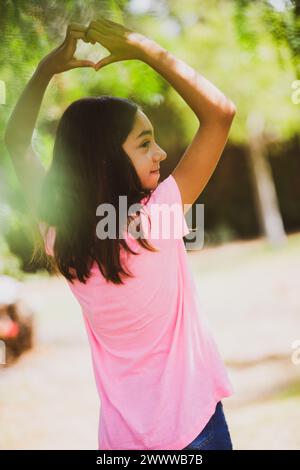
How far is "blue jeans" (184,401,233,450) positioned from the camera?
4.04 feet

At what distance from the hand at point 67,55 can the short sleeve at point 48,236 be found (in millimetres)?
333

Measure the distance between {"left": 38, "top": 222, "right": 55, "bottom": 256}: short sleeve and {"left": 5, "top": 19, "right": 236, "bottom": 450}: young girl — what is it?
0.07 metres

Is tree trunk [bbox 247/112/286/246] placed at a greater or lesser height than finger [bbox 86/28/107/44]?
greater

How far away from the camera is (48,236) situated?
1.39m

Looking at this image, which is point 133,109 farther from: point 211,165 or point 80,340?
point 80,340

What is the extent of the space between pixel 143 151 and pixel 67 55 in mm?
252

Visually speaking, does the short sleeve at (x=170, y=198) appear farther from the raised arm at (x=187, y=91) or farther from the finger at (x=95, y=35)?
the finger at (x=95, y=35)

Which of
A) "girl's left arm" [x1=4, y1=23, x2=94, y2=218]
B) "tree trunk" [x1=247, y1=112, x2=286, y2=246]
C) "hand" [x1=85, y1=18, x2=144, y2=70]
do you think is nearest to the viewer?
"hand" [x1=85, y1=18, x2=144, y2=70]

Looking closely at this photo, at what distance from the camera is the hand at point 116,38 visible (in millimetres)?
1183

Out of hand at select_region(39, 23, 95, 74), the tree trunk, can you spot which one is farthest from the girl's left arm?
the tree trunk

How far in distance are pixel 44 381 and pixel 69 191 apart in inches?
144

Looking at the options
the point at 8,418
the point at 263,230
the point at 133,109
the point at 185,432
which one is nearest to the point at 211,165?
the point at 133,109

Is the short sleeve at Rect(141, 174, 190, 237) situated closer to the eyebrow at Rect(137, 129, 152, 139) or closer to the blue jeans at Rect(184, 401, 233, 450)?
the eyebrow at Rect(137, 129, 152, 139)

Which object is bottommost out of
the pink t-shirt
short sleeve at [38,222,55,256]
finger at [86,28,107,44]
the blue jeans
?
the blue jeans
